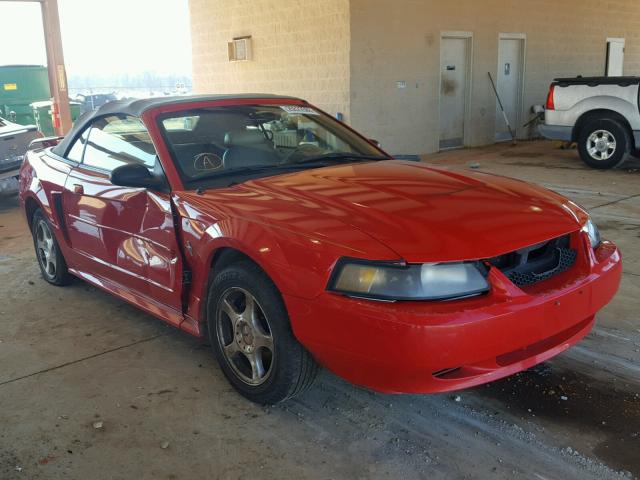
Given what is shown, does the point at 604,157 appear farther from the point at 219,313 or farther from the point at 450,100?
the point at 219,313

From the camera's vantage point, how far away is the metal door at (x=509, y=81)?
1441 cm

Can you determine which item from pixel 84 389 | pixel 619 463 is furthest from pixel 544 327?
pixel 84 389

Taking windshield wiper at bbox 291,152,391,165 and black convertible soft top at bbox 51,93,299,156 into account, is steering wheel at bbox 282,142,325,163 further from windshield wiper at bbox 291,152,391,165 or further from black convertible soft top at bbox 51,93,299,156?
black convertible soft top at bbox 51,93,299,156

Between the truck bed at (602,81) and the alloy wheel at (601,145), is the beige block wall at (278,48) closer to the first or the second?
the truck bed at (602,81)

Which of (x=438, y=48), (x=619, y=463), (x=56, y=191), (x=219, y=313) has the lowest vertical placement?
(x=619, y=463)

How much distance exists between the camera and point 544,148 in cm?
1397

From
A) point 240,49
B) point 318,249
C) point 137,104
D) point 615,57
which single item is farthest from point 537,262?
point 615,57

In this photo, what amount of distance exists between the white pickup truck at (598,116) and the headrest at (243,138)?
26.1 feet

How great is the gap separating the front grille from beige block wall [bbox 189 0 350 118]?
9.13 meters

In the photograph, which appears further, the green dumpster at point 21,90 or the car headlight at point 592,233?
the green dumpster at point 21,90

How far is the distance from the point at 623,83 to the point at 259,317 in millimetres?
9024

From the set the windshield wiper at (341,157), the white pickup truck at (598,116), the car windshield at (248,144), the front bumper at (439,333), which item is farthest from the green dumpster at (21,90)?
the front bumper at (439,333)

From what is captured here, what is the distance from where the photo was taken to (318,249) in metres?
2.66

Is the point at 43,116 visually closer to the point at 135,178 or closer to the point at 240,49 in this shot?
the point at 240,49
